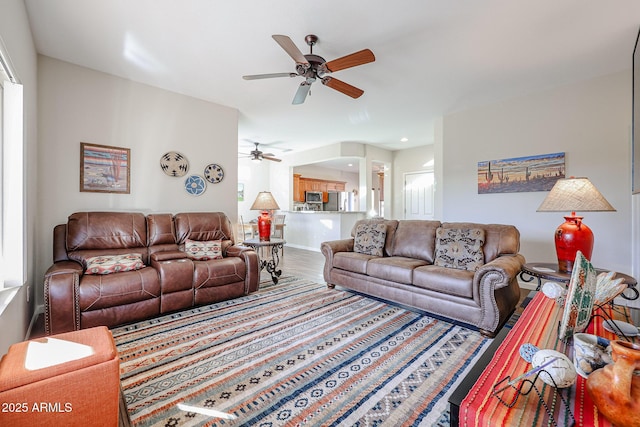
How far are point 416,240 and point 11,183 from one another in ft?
12.3

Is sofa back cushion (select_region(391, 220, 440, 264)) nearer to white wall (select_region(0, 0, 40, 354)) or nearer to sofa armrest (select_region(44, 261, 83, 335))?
sofa armrest (select_region(44, 261, 83, 335))

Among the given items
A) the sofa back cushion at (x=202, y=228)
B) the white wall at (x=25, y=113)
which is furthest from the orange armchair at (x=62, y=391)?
the sofa back cushion at (x=202, y=228)

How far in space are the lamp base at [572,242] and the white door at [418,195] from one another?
4631 millimetres

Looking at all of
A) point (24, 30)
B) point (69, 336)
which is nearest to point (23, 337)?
point (69, 336)

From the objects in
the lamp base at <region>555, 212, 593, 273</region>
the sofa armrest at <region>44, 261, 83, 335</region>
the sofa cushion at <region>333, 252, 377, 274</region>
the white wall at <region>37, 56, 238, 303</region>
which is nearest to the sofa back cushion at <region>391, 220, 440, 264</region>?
the sofa cushion at <region>333, 252, 377, 274</region>

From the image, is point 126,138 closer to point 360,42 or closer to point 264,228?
point 264,228

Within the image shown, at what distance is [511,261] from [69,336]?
10.4 feet

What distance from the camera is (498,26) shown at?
2.47 m

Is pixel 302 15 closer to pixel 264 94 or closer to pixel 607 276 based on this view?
pixel 264 94

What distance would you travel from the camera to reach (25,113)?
2.15m

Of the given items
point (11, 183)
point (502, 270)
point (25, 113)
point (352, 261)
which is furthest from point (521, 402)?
point (25, 113)

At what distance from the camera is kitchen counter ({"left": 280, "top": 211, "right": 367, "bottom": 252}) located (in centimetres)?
675

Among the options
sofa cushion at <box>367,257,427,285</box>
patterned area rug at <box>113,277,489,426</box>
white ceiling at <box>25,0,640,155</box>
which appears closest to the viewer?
patterned area rug at <box>113,277,489,426</box>

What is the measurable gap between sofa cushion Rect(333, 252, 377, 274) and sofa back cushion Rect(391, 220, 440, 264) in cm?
41
